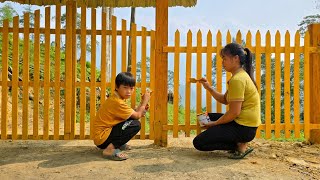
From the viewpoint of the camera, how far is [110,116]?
471cm

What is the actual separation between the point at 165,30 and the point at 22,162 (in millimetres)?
2592

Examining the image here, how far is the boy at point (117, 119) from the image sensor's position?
465 cm

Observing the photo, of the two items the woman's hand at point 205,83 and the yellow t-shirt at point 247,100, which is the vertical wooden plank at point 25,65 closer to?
the woman's hand at point 205,83

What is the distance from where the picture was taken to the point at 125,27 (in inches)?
221

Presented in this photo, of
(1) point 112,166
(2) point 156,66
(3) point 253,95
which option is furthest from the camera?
(2) point 156,66

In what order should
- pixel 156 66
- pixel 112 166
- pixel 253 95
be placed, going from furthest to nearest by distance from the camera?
pixel 156 66
pixel 253 95
pixel 112 166

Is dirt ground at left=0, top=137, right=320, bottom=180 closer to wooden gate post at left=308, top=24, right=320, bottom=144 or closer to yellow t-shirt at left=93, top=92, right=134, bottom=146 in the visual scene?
yellow t-shirt at left=93, top=92, right=134, bottom=146

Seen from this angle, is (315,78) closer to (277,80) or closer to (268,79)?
(277,80)

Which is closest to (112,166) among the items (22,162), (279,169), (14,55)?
(22,162)

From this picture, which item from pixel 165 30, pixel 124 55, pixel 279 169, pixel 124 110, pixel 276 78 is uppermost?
pixel 165 30

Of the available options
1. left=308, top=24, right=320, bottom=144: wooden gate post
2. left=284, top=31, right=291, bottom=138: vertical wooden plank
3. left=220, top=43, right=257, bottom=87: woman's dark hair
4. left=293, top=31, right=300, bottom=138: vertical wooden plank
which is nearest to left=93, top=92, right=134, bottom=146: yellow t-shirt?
left=220, top=43, right=257, bottom=87: woman's dark hair

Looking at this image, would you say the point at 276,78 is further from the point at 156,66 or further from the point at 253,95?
the point at 156,66

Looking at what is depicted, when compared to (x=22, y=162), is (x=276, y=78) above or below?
above

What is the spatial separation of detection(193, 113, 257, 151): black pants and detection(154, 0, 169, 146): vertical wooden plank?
2.91ft
